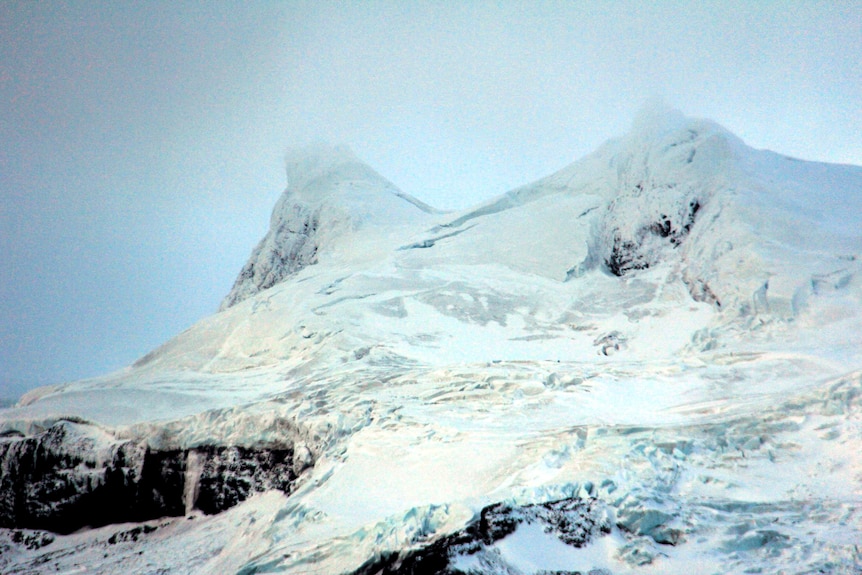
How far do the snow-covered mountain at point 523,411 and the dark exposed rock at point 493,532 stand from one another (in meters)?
0.02

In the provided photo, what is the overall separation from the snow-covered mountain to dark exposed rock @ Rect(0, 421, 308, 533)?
0.05 m

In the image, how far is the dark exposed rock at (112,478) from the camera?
32.4 feet

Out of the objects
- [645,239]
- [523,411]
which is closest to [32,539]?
[523,411]

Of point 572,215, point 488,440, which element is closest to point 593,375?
point 488,440

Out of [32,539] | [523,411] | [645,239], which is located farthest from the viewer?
[645,239]

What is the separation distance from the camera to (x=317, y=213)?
33188 mm

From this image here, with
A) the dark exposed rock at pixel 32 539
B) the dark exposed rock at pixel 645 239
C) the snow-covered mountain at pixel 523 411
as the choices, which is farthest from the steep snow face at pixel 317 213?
the dark exposed rock at pixel 32 539

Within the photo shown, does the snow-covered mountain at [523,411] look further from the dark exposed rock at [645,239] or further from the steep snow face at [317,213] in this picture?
the steep snow face at [317,213]

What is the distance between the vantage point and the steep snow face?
31.2 meters

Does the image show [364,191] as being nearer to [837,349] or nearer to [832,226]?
[832,226]

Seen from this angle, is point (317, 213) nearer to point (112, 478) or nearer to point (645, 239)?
point (645, 239)

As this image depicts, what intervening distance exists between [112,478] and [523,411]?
316 inches

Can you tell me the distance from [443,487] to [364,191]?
97.3 ft

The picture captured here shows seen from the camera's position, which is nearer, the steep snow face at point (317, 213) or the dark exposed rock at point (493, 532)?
the dark exposed rock at point (493, 532)
